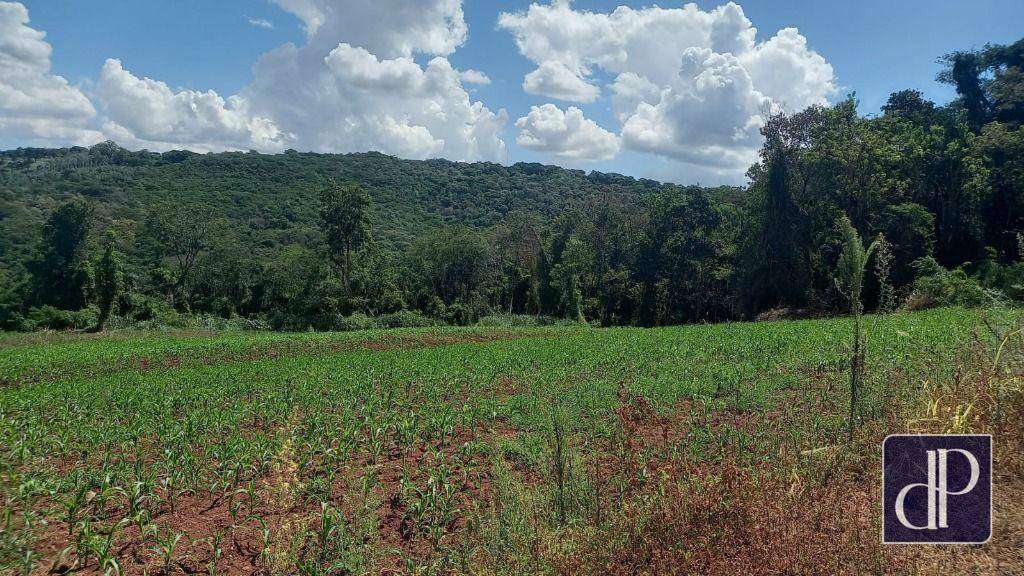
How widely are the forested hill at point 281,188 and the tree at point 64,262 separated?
32.4ft

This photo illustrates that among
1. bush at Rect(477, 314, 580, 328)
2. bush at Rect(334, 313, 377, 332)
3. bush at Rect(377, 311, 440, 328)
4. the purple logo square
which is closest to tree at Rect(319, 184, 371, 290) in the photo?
bush at Rect(334, 313, 377, 332)

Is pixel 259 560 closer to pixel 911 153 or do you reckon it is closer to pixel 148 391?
pixel 148 391

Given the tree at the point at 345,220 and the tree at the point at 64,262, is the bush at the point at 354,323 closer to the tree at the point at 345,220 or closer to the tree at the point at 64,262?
the tree at the point at 345,220

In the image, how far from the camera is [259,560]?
473 cm

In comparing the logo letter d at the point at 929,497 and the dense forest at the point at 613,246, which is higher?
the dense forest at the point at 613,246

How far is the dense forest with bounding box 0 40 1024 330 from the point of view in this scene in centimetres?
2822

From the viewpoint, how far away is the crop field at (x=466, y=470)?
4.23 m

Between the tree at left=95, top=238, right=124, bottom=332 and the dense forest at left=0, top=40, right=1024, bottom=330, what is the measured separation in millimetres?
120

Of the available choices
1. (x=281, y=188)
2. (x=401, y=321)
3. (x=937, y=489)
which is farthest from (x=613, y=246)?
(x=281, y=188)

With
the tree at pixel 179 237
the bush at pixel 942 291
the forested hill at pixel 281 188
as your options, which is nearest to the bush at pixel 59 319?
the tree at pixel 179 237

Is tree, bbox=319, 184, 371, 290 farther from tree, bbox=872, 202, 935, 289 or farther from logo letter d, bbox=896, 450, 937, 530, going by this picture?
logo letter d, bbox=896, 450, 937, 530

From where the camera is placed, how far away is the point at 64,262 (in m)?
43.2

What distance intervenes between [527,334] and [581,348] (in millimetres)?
12683

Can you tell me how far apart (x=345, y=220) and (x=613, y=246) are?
2271 cm
